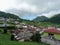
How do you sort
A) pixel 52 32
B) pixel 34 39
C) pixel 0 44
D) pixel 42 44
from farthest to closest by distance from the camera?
pixel 52 32 → pixel 34 39 → pixel 42 44 → pixel 0 44

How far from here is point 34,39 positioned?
3303 cm

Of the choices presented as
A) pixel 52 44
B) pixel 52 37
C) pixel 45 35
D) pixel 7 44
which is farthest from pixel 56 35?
pixel 7 44

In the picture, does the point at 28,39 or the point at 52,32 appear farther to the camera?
the point at 52,32

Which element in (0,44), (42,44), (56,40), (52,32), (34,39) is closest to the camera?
(0,44)

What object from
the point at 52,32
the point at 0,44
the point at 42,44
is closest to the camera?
the point at 0,44

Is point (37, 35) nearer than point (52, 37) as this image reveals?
Yes

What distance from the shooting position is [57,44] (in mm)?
33719

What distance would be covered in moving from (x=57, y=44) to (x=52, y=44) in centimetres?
157

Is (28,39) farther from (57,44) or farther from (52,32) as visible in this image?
(52,32)

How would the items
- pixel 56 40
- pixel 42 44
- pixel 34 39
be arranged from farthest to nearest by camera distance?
pixel 56 40, pixel 34 39, pixel 42 44

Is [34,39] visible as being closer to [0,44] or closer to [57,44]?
[57,44]

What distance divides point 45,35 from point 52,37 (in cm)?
325

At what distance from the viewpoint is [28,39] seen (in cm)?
3338

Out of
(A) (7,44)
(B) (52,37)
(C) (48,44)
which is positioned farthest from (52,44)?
Result: (A) (7,44)
